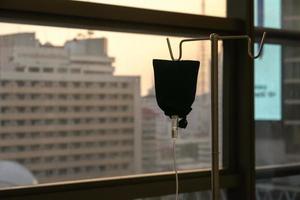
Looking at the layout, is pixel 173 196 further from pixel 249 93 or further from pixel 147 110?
pixel 249 93

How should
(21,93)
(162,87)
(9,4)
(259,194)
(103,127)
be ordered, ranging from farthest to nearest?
(259,194) < (103,127) < (21,93) < (9,4) < (162,87)

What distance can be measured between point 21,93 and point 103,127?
466 millimetres

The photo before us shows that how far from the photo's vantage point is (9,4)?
2350mm

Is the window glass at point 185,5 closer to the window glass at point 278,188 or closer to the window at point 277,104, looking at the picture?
the window at point 277,104

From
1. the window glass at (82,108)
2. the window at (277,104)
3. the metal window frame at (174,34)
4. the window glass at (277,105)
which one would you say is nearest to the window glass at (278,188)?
the window at (277,104)

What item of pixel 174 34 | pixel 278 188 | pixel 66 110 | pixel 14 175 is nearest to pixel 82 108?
pixel 66 110

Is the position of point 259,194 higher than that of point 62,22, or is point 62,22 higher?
point 62,22

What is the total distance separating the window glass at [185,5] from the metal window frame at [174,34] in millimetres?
65

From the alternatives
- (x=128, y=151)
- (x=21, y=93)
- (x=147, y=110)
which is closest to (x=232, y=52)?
(x=147, y=110)

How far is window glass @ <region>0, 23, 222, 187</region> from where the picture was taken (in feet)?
8.34

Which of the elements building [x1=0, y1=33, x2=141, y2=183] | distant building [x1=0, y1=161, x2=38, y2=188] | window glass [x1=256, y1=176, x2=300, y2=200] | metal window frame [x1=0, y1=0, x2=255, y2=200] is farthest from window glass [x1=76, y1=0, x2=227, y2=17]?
window glass [x1=256, y1=176, x2=300, y2=200]

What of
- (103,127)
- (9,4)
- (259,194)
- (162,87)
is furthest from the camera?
(259,194)

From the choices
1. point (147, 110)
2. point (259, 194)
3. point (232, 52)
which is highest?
point (232, 52)

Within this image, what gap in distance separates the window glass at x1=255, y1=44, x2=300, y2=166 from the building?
3.01 ft
